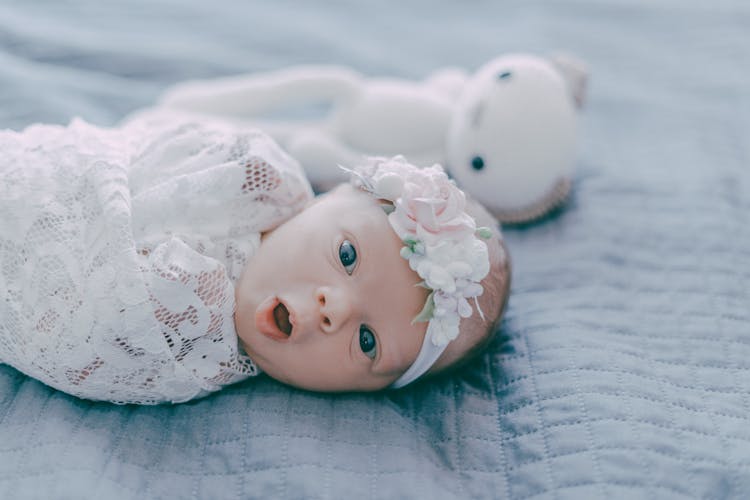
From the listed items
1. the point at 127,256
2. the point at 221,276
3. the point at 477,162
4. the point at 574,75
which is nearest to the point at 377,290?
the point at 221,276

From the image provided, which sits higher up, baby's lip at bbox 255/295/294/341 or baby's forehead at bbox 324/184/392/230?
baby's forehead at bbox 324/184/392/230

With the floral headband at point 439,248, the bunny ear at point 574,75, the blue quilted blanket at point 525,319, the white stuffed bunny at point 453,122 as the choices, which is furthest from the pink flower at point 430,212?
the bunny ear at point 574,75

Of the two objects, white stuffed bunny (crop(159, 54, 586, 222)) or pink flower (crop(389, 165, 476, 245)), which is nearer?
pink flower (crop(389, 165, 476, 245))

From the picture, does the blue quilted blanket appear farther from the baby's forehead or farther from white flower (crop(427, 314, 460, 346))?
the baby's forehead

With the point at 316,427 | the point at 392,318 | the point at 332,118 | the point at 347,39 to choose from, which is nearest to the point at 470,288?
the point at 392,318

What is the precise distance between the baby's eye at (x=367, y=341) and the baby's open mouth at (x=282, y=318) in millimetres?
96

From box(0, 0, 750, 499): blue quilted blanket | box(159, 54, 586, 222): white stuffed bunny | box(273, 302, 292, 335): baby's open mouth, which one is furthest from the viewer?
box(159, 54, 586, 222): white stuffed bunny

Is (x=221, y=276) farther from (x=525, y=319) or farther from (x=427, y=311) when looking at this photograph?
(x=525, y=319)

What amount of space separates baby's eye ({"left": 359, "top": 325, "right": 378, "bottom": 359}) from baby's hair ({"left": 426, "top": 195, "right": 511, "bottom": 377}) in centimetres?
9

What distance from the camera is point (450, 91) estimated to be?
1375mm

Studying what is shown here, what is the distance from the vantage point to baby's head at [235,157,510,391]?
0.87 metres

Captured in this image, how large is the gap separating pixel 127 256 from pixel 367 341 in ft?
1.03

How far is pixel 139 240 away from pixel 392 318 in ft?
1.11

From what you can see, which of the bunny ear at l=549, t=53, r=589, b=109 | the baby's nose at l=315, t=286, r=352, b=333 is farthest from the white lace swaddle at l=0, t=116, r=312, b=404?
the bunny ear at l=549, t=53, r=589, b=109
